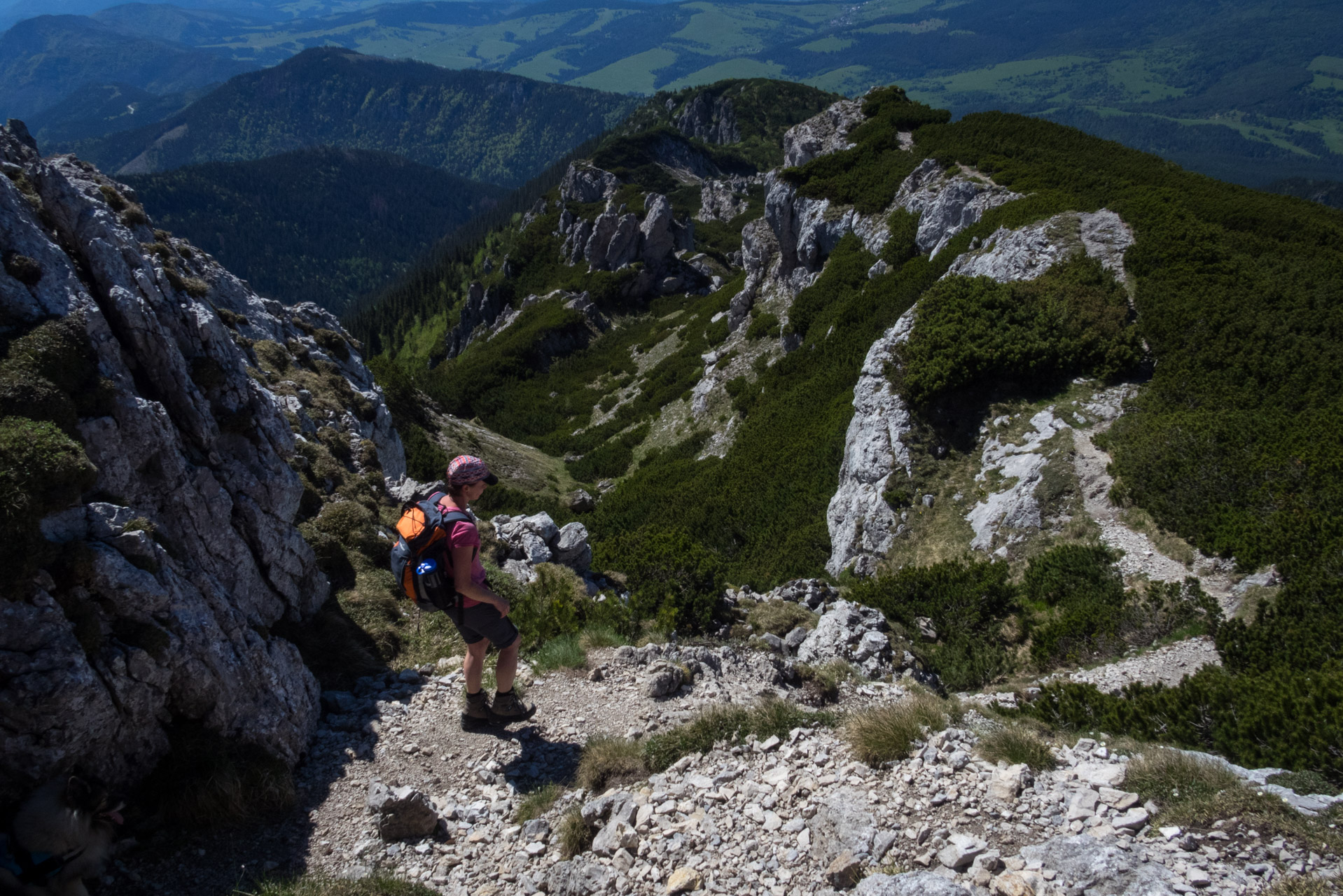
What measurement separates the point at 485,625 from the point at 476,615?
16cm

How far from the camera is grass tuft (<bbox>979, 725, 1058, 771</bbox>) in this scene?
6035 millimetres

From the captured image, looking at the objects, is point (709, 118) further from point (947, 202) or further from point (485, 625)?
point (485, 625)

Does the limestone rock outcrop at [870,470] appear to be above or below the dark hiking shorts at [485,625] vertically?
→ below

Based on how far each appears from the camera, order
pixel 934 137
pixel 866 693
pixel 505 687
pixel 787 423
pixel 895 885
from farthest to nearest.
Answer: pixel 934 137
pixel 787 423
pixel 866 693
pixel 505 687
pixel 895 885

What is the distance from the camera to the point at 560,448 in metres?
51.7

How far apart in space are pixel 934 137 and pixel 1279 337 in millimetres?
27356

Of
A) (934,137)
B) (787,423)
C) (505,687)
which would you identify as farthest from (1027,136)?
(505,687)

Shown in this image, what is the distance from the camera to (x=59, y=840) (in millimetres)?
4996

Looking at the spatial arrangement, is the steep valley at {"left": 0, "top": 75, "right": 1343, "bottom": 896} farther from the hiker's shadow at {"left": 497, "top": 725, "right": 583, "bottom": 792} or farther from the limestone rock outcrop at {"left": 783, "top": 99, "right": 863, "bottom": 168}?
the limestone rock outcrop at {"left": 783, "top": 99, "right": 863, "bottom": 168}

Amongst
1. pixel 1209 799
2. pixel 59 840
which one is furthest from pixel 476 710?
pixel 1209 799

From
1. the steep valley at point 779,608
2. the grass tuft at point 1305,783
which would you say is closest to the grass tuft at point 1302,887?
the steep valley at point 779,608

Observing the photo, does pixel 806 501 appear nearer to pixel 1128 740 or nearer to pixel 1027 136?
pixel 1128 740

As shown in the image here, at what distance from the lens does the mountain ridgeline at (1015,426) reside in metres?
10.7

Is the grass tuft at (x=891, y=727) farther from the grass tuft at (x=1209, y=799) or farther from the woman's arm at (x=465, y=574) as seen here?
the woman's arm at (x=465, y=574)
